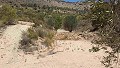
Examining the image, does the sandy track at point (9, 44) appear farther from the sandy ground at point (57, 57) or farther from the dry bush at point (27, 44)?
the dry bush at point (27, 44)

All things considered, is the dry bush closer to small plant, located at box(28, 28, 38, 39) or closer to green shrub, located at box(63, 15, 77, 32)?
small plant, located at box(28, 28, 38, 39)

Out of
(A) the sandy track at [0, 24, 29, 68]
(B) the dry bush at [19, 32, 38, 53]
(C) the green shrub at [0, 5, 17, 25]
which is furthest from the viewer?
(C) the green shrub at [0, 5, 17, 25]

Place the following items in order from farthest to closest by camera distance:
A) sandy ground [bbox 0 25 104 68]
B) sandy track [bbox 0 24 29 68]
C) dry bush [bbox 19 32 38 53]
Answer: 1. dry bush [bbox 19 32 38 53]
2. sandy track [bbox 0 24 29 68]
3. sandy ground [bbox 0 25 104 68]

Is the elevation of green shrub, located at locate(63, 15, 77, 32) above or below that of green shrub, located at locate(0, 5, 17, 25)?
below

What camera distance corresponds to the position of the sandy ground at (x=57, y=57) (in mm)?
17031

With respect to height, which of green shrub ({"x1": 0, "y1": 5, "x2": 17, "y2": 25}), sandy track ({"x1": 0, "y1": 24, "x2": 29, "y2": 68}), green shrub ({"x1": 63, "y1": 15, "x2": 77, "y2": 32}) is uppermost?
green shrub ({"x1": 0, "y1": 5, "x2": 17, "y2": 25})

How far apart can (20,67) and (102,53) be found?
17.2 feet

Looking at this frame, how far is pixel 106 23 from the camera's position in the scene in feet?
23.3

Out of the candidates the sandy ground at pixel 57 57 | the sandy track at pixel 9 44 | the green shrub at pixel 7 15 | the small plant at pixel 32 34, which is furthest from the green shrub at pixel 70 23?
the small plant at pixel 32 34

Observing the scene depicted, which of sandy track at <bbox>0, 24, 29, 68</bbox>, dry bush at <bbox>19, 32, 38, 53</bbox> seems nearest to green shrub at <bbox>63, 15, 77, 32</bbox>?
sandy track at <bbox>0, 24, 29, 68</bbox>

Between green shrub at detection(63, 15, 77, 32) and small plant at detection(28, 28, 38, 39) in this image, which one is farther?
green shrub at detection(63, 15, 77, 32)

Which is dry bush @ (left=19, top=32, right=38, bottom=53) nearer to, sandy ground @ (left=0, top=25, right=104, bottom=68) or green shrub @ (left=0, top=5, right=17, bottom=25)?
sandy ground @ (left=0, top=25, right=104, bottom=68)

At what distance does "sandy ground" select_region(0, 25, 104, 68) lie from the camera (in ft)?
55.9

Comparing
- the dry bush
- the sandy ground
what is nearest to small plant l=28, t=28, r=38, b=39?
the dry bush
